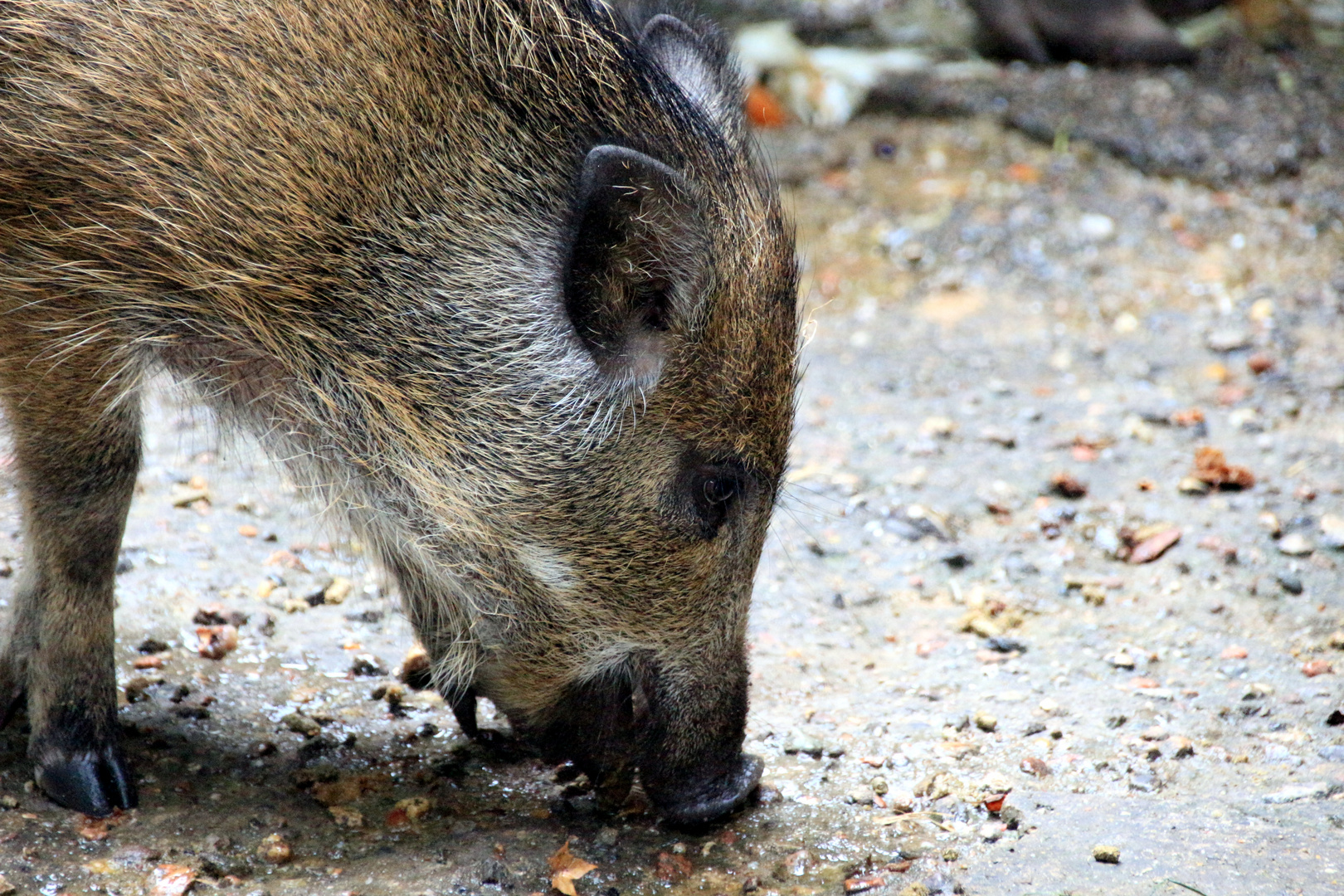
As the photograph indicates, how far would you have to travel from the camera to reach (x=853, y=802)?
3117mm

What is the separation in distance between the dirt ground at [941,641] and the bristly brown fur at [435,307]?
299 mm

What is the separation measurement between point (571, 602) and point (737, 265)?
2.70 ft

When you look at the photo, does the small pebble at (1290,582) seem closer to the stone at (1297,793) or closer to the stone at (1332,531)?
the stone at (1332,531)

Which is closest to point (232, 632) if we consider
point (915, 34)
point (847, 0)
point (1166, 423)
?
point (1166, 423)

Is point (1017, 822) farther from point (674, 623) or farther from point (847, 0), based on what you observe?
point (847, 0)

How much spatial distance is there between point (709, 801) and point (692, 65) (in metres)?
1.78

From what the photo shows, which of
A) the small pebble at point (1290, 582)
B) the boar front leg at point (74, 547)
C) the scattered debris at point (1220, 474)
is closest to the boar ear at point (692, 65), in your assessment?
the boar front leg at point (74, 547)

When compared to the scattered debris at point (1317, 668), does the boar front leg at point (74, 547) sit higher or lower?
higher

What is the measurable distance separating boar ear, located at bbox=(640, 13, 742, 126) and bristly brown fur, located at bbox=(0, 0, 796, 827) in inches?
10.0

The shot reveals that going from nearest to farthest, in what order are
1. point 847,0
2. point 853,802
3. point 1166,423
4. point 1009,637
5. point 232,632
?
point 853,802 → point 232,632 → point 1009,637 → point 1166,423 → point 847,0

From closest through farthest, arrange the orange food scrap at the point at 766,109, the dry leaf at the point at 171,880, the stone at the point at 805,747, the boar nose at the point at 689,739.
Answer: the dry leaf at the point at 171,880 < the boar nose at the point at 689,739 < the stone at the point at 805,747 < the orange food scrap at the point at 766,109

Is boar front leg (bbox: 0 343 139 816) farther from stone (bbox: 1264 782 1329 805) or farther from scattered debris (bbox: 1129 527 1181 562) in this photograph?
scattered debris (bbox: 1129 527 1181 562)

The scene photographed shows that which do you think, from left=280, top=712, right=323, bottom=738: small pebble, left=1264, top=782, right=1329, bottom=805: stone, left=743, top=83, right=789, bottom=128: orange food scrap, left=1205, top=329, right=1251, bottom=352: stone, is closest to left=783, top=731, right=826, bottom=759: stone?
left=1264, top=782, right=1329, bottom=805: stone

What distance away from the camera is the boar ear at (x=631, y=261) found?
2709mm
